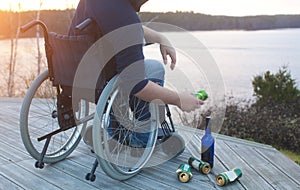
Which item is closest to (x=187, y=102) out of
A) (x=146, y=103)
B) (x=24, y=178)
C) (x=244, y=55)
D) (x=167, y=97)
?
(x=167, y=97)

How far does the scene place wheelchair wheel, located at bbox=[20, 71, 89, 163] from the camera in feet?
5.55

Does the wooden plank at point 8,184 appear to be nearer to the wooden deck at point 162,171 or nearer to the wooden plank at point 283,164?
the wooden deck at point 162,171

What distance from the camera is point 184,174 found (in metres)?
1.74

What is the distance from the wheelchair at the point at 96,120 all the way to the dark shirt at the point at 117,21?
0.04m

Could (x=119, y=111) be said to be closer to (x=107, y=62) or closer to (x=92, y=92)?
(x=92, y=92)

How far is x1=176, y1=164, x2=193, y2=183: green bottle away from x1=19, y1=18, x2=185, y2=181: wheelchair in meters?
0.19

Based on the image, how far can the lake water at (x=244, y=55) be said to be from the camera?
165 inches

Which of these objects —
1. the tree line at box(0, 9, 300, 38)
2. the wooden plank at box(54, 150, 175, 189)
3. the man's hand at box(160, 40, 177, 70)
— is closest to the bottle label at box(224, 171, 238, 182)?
the wooden plank at box(54, 150, 175, 189)

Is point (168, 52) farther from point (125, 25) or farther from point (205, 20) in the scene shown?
point (205, 20)

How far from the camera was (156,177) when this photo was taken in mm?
1797

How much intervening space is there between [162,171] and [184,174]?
17 cm

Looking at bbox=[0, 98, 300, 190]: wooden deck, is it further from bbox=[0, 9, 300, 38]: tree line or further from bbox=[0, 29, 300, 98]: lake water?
bbox=[0, 29, 300, 98]: lake water

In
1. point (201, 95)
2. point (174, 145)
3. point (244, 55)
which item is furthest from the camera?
point (244, 55)

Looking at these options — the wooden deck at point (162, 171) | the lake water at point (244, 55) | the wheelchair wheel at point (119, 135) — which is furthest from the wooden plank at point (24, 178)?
the lake water at point (244, 55)
